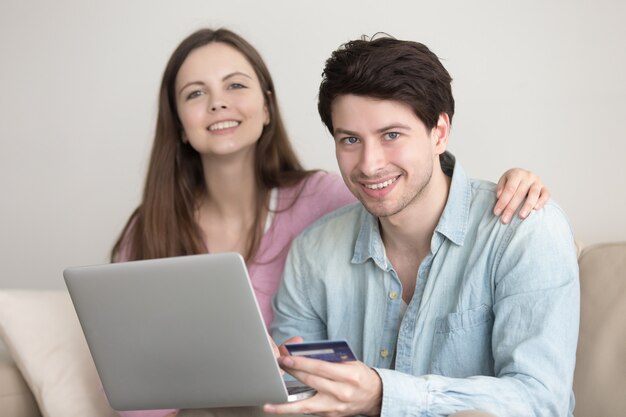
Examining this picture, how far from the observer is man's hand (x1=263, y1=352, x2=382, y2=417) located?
5.23ft

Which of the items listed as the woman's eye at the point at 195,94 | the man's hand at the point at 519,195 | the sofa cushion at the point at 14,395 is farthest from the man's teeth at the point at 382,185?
the sofa cushion at the point at 14,395

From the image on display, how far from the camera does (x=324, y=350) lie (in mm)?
1566

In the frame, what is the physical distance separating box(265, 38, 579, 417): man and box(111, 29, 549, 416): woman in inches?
14.8

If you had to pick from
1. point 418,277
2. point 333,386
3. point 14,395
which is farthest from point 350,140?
point 14,395

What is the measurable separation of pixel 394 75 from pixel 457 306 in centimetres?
54

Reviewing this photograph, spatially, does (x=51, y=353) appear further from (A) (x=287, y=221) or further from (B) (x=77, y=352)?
(A) (x=287, y=221)

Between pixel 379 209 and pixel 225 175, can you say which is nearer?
pixel 379 209

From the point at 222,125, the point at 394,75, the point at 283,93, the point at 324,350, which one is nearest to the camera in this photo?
the point at 324,350

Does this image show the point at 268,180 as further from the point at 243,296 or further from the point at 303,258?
the point at 243,296

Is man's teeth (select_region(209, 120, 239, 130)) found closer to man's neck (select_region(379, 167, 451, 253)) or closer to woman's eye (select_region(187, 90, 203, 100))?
woman's eye (select_region(187, 90, 203, 100))

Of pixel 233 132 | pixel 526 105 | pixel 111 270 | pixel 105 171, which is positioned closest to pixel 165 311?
pixel 111 270

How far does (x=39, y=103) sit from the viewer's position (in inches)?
A: 136

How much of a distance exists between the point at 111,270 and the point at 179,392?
29cm

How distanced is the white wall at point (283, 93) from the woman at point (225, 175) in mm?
348
